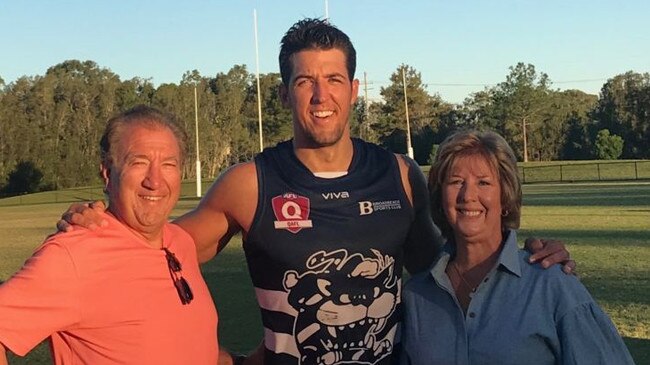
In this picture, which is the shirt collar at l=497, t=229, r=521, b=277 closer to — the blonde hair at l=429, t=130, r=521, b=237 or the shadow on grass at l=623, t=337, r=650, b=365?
the blonde hair at l=429, t=130, r=521, b=237

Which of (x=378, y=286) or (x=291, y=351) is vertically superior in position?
(x=378, y=286)

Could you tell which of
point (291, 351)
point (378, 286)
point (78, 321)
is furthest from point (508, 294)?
point (78, 321)

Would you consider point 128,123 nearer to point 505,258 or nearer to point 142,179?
point 142,179

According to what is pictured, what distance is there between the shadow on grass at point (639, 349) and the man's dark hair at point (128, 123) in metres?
5.11

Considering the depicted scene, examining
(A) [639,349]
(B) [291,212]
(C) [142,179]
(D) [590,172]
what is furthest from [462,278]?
(D) [590,172]

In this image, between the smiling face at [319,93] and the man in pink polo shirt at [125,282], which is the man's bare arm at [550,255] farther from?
the man in pink polo shirt at [125,282]

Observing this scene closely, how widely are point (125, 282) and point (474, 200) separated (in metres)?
1.31

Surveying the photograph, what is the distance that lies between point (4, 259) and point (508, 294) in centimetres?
1588

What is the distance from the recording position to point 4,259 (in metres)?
16.6

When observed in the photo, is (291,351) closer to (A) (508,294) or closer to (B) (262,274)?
(B) (262,274)

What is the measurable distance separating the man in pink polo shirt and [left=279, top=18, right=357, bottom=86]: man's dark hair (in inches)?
27.0

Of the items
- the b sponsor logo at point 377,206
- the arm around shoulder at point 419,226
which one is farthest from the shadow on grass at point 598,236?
the b sponsor logo at point 377,206

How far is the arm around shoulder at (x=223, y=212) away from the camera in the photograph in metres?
3.32

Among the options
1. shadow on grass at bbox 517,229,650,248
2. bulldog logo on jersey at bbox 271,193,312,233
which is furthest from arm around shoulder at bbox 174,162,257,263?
shadow on grass at bbox 517,229,650,248
